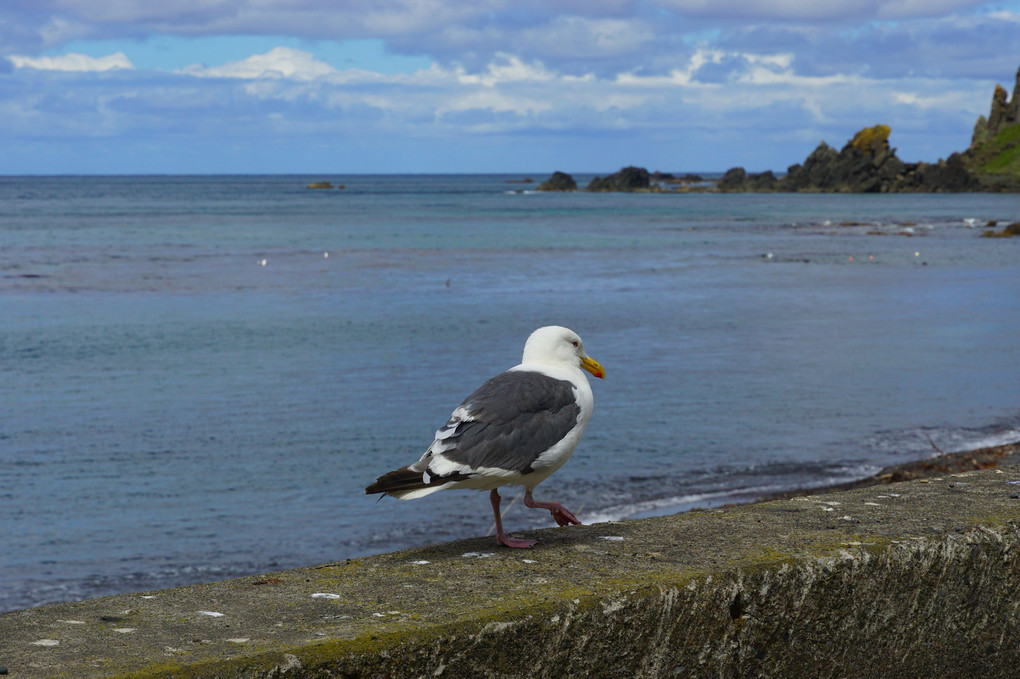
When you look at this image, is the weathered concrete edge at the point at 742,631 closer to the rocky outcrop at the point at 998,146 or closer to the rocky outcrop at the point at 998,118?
the rocky outcrop at the point at 998,146

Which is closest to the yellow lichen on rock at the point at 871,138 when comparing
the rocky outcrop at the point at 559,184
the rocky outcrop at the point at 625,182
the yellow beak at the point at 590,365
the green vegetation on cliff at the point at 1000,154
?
the green vegetation on cliff at the point at 1000,154

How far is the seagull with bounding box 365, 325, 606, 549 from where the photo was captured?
3.65m

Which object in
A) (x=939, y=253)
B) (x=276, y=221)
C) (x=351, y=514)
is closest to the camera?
(x=351, y=514)

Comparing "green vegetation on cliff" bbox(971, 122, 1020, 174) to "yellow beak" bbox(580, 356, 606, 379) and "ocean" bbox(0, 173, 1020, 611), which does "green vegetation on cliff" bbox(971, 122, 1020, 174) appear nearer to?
"ocean" bbox(0, 173, 1020, 611)

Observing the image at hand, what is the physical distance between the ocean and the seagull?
493cm

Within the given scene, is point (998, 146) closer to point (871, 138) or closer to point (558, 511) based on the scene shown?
point (871, 138)

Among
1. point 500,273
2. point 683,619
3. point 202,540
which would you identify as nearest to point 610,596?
point 683,619

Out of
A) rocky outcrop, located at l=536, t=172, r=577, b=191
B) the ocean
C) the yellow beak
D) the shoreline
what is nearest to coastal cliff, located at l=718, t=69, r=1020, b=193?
rocky outcrop, located at l=536, t=172, r=577, b=191

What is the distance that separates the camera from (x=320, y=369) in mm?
17000

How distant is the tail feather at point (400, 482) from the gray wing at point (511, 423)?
0.18 metres

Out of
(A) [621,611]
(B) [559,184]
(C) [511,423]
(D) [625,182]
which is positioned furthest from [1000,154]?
(A) [621,611]

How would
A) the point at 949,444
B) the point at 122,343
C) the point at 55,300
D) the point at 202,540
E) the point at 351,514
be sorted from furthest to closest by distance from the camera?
the point at 55,300 → the point at 122,343 → the point at 949,444 → the point at 351,514 → the point at 202,540

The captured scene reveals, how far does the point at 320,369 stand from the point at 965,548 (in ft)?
47.6

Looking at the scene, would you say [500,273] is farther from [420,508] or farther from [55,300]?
[420,508]
